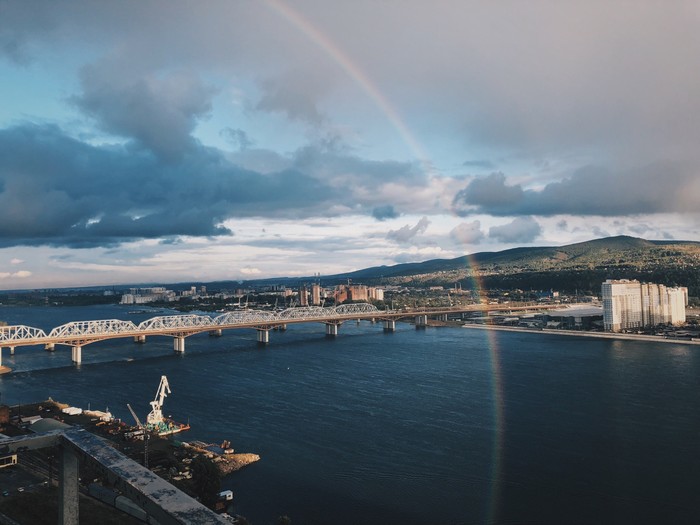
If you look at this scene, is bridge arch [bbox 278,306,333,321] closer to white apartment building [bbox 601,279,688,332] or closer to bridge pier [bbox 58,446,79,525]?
white apartment building [bbox 601,279,688,332]

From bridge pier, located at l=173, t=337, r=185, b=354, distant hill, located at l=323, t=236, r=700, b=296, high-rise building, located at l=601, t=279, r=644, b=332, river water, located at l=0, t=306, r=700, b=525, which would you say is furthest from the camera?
distant hill, located at l=323, t=236, r=700, b=296

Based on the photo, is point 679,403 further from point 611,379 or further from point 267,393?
point 267,393

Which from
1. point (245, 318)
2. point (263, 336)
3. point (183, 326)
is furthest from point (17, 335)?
point (245, 318)

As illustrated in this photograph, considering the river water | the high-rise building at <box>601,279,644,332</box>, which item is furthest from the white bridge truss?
the high-rise building at <box>601,279,644,332</box>

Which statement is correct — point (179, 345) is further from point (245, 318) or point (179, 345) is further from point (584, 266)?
point (584, 266)

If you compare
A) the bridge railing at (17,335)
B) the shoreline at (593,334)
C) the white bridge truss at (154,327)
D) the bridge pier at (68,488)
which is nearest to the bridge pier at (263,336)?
the white bridge truss at (154,327)

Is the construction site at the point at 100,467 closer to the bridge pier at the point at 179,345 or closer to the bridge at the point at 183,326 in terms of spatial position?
the bridge at the point at 183,326

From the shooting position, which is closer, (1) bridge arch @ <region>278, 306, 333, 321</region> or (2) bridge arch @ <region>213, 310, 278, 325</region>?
(2) bridge arch @ <region>213, 310, 278, 325</region>
